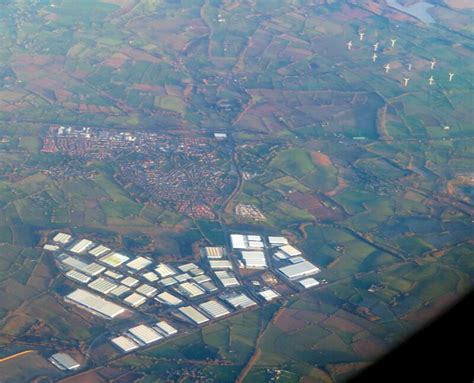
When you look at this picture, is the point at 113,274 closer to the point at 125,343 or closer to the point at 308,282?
the point at 125,343

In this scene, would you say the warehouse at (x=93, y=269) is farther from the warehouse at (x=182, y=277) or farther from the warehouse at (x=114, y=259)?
the warehouse at (x=182, y=277)

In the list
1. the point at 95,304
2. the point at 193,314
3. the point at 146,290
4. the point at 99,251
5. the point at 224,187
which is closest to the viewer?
the point at 193,314

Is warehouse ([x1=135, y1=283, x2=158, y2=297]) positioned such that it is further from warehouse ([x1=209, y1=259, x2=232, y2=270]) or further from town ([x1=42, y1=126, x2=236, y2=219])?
town ([x1=42, y1=126, x2=236, y2=219])

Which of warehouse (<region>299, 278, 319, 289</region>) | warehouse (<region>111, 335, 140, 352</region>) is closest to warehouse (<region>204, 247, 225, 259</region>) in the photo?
warehouse (<region>299, 278, 319, 289</region>)

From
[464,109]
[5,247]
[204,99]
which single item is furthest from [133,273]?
[464,109]

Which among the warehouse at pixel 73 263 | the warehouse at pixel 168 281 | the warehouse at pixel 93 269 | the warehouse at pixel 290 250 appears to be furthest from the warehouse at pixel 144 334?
the warehouse at pixel 290 250

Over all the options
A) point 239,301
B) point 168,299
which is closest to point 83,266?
point 168,299

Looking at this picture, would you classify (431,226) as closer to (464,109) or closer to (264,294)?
(264,294)
